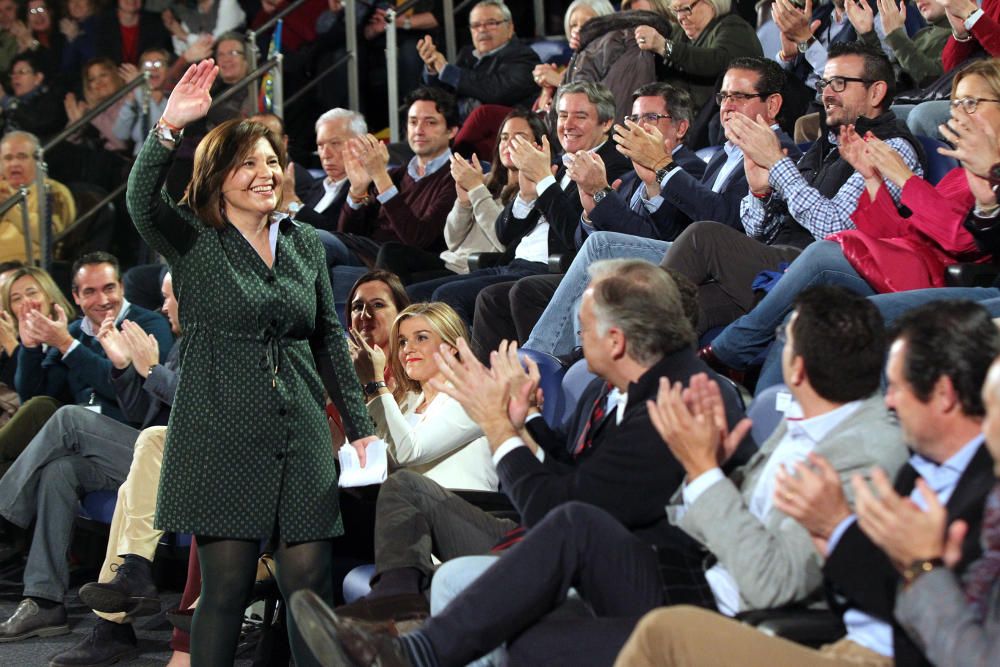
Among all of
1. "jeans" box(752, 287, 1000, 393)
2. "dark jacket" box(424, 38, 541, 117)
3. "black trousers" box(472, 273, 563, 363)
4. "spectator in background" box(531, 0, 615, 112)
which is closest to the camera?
"jeans" box(752, 287, 1000, 393)

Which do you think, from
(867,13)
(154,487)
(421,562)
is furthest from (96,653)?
(867,13)

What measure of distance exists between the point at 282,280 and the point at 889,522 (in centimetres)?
142

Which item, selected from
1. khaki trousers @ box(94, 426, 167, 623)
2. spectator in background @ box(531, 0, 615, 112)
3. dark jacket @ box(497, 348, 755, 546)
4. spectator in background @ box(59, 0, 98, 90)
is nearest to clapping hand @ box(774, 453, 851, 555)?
dark jacket @ box(497, 348, 755, 546)

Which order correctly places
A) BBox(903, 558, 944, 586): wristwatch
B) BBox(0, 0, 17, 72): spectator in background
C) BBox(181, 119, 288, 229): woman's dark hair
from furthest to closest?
BBox(0, 0, 17, 72): spectator in background
BBox(181, 119, 288, 229): woman's dark hair
BBox(903, 558, 944, 586): wristwatch

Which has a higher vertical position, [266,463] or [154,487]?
[266,463]

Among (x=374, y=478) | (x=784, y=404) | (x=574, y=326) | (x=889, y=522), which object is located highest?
(x=889, y=522)

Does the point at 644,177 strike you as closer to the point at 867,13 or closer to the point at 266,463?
the point at 867,13

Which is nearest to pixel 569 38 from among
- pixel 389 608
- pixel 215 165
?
pixel 215 165

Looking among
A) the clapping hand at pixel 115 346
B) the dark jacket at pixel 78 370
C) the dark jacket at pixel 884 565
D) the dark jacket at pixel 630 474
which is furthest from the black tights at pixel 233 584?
the dark jacket at pixel 78 370

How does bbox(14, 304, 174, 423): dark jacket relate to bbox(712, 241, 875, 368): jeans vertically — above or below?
below

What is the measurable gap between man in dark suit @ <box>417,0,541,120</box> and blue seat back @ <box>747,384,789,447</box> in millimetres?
4201

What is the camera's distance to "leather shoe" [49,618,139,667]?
3.80 meters

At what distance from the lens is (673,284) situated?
281 cm

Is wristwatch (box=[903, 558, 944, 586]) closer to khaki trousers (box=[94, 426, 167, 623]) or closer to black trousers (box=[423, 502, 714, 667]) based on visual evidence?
black trousers (box=[423, 502, 714, 667])
